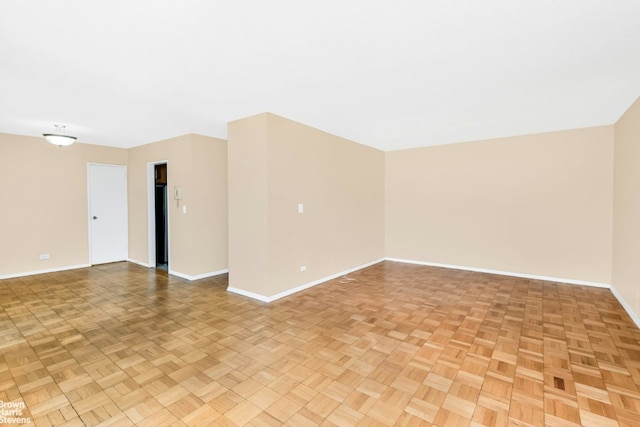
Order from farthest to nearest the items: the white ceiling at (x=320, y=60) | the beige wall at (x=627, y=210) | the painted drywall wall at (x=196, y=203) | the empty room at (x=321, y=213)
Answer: the painted drywall wall at (x=196, y=203)
the beige wall at (x=627, y=210)
the empty room at (x=321, y=213)
the white ceiling at (x=320, y=60)

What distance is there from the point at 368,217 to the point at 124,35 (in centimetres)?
450

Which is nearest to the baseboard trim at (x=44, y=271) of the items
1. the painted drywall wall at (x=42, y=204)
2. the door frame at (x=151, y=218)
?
the painted drywall wall at (x=42, y=204)

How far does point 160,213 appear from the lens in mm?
5602

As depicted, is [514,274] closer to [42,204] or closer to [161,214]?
[161,214]

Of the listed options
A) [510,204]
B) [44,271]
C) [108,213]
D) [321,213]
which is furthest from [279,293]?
[44,271]

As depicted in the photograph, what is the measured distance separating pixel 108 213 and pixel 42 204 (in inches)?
37.7

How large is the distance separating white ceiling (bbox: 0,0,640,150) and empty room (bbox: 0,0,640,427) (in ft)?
0.07

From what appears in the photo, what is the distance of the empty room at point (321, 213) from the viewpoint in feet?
5.92

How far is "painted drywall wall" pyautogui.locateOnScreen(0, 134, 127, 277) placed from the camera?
467cm

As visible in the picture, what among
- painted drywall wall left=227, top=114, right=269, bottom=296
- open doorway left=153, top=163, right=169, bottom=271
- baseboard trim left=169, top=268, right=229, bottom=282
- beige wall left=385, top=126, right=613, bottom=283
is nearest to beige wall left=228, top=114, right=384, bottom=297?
painted drywall wall left=227, top=114, right=269, bottom=296

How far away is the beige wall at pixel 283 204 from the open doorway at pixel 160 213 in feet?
7.57

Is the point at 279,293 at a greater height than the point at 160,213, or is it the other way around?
the point at 160,213

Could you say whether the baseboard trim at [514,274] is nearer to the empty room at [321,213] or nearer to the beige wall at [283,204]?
the empty room at [321,213]

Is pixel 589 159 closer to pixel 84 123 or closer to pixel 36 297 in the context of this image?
pixel 84 123
